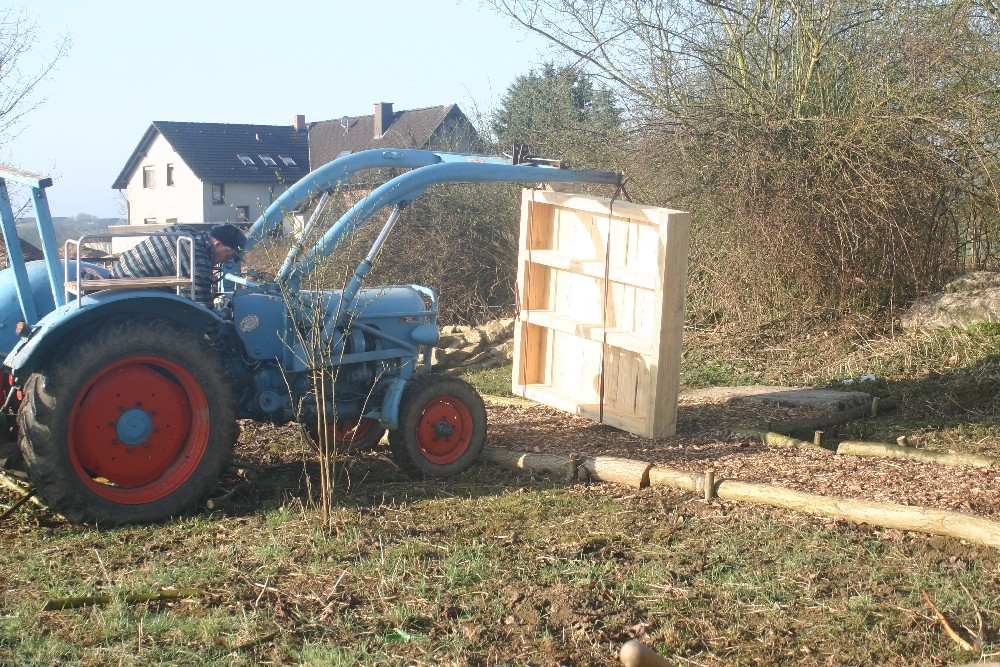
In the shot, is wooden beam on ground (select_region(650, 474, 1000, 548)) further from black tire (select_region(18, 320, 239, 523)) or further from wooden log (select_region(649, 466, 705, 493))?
black tire (select_region(18, 320, 239, 523))

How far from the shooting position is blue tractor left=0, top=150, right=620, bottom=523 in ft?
18.5

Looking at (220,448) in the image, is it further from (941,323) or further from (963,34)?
(963,34)

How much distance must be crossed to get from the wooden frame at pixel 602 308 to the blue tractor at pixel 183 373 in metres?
1.41

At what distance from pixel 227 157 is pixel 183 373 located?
129 feet

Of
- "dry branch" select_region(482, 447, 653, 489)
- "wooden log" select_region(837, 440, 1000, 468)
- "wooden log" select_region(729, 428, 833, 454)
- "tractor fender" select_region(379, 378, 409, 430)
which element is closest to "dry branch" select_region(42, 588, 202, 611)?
"tractor fender" select_region(379, 378, 409, 430)

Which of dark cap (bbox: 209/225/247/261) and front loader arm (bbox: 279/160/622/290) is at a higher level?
front loader arm (bbox: 279/160/622/290)

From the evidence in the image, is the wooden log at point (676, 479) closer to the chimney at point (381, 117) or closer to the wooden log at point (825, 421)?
the wooden log at point (825, 421)

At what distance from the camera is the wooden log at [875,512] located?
16.8 ft

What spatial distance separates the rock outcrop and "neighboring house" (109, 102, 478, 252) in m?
30.0

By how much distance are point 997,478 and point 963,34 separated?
18.8 ft

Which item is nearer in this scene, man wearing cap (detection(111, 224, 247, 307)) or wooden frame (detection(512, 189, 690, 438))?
man wearing cap (detection(111, 224, 247, 307))

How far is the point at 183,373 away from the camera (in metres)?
5.99

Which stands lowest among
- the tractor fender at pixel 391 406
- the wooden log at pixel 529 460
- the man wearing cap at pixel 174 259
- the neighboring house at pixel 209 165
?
the wooden log at pixel 529 460

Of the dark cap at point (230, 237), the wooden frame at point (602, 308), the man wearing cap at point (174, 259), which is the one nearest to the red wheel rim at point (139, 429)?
the man wearing cap at point (174, 259)
